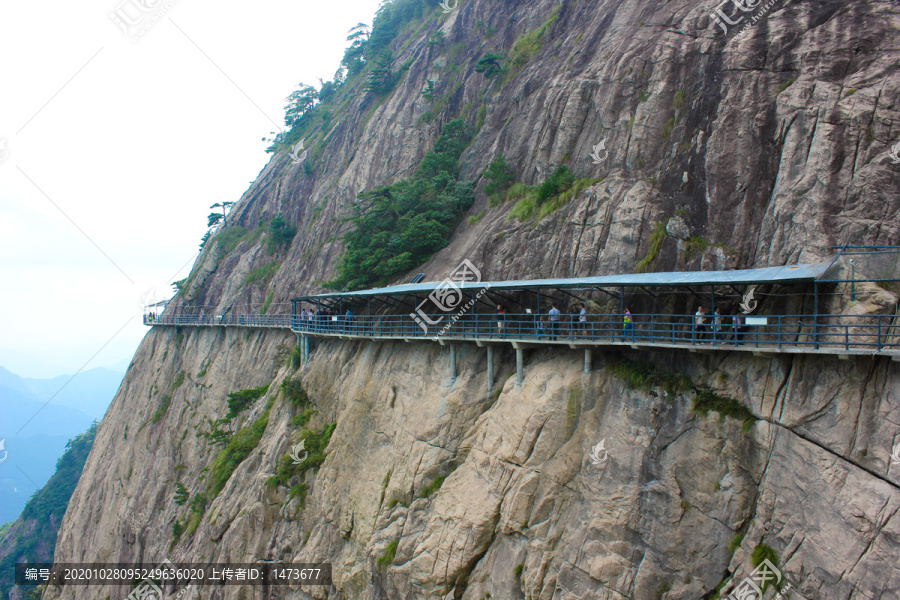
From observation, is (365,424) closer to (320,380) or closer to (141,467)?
(320,380)

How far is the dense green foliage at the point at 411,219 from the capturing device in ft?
100.0

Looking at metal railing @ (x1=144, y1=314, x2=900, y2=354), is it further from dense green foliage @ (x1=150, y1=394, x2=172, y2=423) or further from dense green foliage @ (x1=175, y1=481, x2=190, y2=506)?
dense green foliage @ (x1=150, y1=394, x2=172, y2=423)

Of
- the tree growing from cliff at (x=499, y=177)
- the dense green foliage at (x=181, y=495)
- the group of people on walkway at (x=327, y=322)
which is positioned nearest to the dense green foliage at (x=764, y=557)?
the group of people on walkway at (x=327, y=322)

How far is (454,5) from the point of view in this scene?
50.8 metres

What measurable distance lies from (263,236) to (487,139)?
3481 cm

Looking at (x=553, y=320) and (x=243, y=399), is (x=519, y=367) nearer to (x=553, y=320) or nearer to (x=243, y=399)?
(x=553, y=320)

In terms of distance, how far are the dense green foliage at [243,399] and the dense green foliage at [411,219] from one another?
10.2 meters

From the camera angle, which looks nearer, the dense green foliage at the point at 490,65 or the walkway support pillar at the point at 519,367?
the walkway support pillar at the point at 519,367

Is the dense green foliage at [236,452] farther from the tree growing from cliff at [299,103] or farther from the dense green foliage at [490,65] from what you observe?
the tree growing from cliff at [299,103]


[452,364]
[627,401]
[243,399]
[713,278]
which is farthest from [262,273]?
[713,278]

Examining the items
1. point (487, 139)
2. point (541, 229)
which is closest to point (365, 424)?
point (541, 229)

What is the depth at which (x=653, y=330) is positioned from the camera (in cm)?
1474

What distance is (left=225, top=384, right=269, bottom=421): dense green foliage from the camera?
120 feet

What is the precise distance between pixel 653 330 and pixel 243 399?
32.2m
